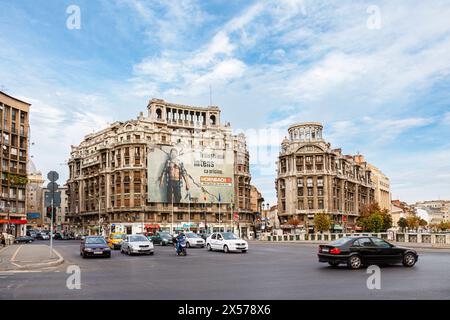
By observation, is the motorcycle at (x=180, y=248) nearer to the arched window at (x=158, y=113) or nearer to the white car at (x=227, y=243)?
the white car at (x=227, y=243)

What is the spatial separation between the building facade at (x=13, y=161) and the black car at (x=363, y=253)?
2689 inches

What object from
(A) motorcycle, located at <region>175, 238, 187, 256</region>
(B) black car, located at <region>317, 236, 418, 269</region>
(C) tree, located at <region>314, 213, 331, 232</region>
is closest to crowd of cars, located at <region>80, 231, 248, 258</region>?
(A) motorcycle, located at <region>175, 238, 187, 256</region>

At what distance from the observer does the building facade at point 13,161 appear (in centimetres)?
7900

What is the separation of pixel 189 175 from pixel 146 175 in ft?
31.1

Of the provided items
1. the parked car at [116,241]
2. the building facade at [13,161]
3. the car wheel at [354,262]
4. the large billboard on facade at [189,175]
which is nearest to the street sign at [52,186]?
the car wheel at [354,262]

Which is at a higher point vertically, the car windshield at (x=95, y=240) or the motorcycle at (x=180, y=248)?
the car windshield at (x=95, y=240)

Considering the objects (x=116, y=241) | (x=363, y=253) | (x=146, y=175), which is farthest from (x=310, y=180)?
(x=363, y=253)

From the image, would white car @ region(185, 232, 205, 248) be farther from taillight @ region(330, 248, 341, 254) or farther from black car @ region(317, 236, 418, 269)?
taillight @ region(330, 248, 341, 254)

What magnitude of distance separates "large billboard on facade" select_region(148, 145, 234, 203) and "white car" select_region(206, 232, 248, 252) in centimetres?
6388

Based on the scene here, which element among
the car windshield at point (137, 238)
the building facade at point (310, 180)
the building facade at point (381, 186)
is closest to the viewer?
the car windshield at point (137, 238)

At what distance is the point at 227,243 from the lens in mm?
34438

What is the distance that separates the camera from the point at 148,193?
10000 cm

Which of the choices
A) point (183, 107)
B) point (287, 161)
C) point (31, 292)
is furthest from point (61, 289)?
point (183, 107)
